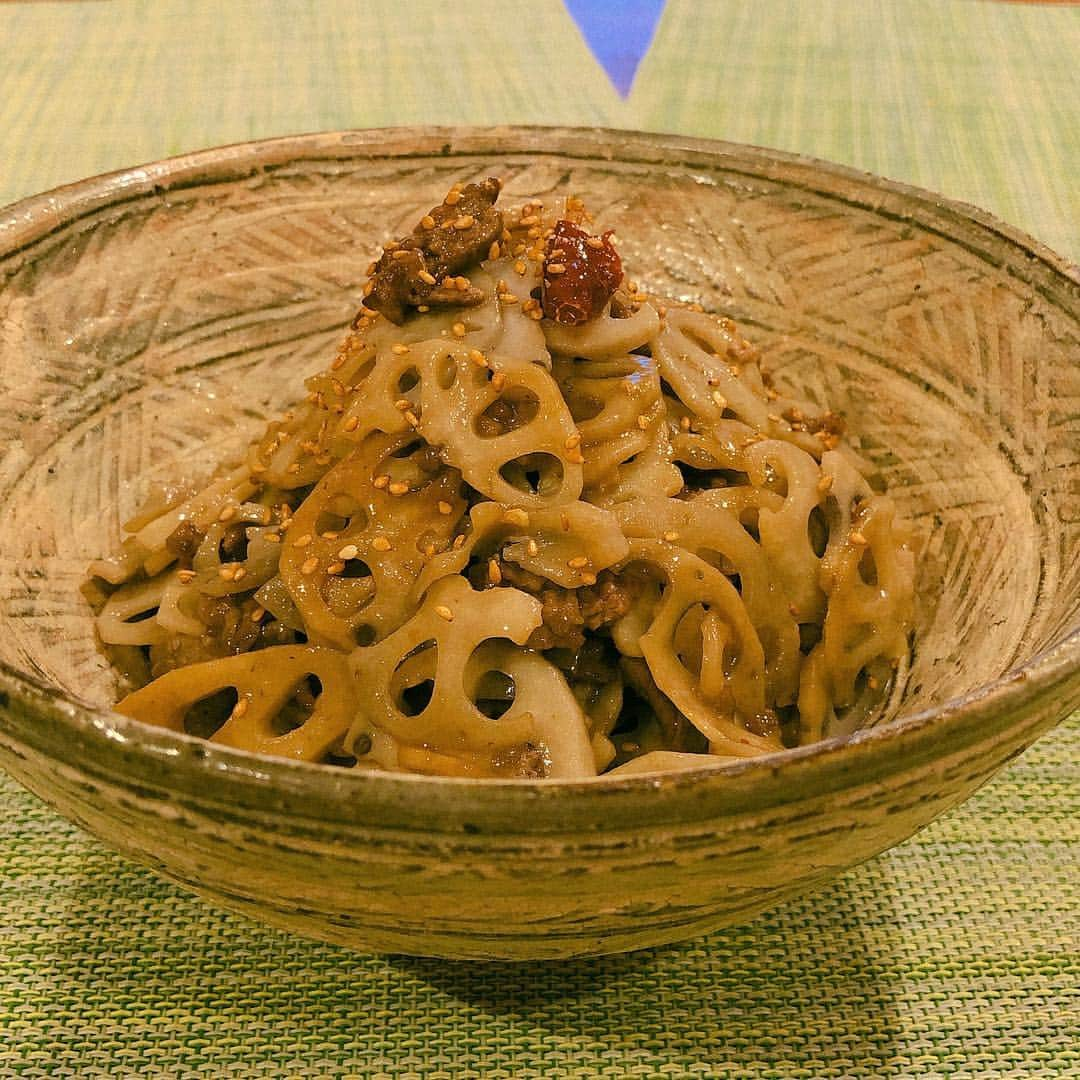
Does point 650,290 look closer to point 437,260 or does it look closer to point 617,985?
point 437,260

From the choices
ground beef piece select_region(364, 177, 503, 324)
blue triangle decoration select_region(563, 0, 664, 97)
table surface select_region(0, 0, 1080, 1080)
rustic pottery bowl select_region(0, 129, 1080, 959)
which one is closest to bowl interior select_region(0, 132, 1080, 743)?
rustic pottery bowl select_region(0, 129, 1080, 959)

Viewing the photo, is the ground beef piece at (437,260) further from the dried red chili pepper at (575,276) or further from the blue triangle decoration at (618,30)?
the blue triangle decoration at (618,30)

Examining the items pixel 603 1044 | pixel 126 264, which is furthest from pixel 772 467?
pixel 126 264

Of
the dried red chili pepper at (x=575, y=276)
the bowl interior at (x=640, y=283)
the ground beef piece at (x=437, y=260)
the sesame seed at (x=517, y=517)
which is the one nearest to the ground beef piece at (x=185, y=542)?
the bowl interior at (x=640, y=283)

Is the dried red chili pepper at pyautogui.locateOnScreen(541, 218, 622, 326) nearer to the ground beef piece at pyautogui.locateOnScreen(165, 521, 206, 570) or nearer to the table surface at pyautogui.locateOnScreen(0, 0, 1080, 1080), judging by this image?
the ground beef piece at pyautogui.locateOnScreen(165, 521, 206, 570)

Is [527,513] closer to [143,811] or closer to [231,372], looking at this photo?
[143,811]

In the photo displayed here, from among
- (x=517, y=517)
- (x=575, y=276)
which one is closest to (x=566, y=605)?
(x=517, y=517)
